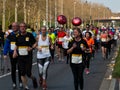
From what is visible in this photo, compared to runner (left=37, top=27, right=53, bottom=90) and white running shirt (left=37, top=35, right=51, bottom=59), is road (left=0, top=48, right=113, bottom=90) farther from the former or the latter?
white running shirt (left=37, top=35, right=51, bottom=59)

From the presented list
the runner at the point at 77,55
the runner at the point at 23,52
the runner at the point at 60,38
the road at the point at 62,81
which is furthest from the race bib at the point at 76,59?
the runner at the point at 60,38

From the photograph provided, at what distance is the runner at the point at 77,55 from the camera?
1237cm

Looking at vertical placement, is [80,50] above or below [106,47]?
above

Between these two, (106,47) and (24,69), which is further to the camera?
(106,47)

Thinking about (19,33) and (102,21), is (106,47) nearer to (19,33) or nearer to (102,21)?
(19,33)

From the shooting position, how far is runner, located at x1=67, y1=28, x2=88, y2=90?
1237 cm

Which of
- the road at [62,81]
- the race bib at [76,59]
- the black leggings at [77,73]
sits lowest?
the road at [62,81]

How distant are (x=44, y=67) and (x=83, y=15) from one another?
116449 mm

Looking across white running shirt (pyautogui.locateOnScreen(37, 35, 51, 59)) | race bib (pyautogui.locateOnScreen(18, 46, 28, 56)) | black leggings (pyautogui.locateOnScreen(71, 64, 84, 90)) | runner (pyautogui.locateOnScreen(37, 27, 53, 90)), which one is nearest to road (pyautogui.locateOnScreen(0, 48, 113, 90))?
runner (pyautogui.locateOnScreen(37, 27, 53, 90))

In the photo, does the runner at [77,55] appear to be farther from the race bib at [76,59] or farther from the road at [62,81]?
the road at [62,81]

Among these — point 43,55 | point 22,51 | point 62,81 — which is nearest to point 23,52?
point 22,51

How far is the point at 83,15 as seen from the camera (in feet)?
427

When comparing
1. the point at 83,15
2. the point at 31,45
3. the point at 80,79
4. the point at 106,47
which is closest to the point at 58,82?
the point at 31,45

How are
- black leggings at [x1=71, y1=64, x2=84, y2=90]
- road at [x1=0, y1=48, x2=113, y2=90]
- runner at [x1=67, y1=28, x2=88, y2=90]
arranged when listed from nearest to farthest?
runner at [x1=67, y1=28, x2=88, y2=90] < black leggings at [x1=71, y1=64, x2=84, y2=90] < road at [x1=0, y1=48, x2=113, y2=90]
